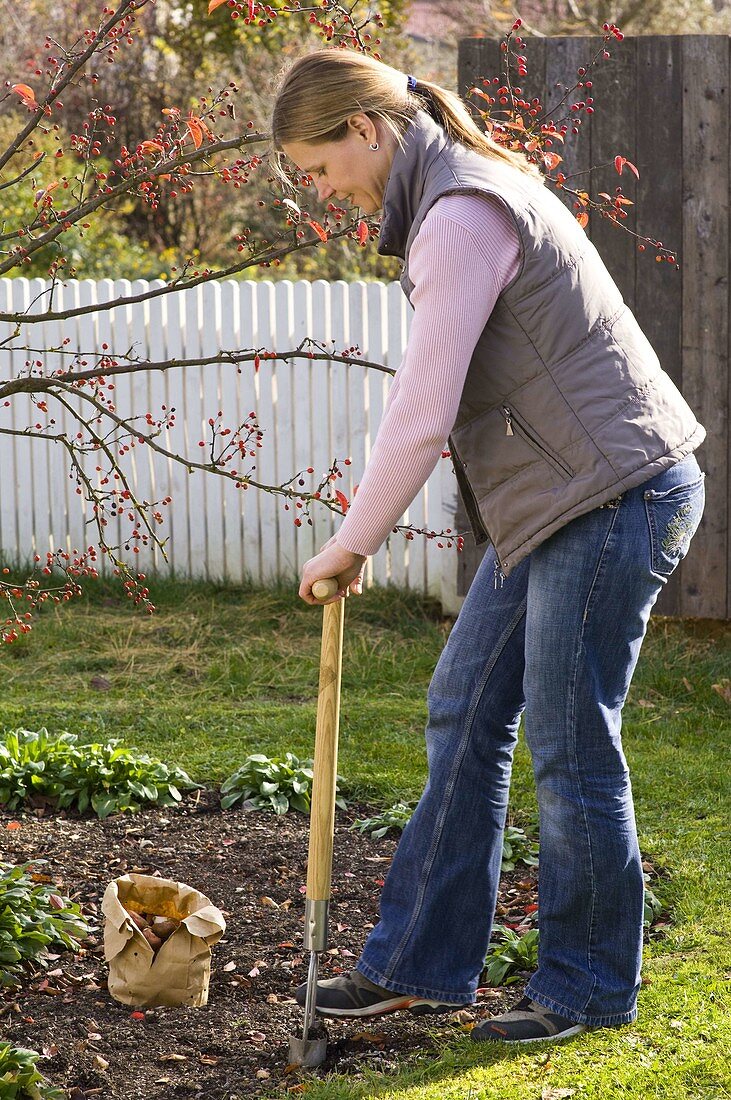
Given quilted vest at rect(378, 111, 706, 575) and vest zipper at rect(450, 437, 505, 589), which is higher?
quilted vest at rect(378, 111, 706, 575)

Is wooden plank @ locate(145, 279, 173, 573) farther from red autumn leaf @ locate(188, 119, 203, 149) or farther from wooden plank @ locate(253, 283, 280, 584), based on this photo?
red autumn leaf @ locate(188, 119, 203, 149)

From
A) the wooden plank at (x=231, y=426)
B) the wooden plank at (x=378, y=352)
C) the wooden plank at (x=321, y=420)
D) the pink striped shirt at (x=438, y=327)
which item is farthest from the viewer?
the wooden plank at (x=231, y=426)

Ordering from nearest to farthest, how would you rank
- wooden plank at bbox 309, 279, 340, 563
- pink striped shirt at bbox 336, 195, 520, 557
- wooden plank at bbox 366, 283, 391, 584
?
pink striped shirt at bbox 336, 195, 520, 557
wooden plank at bbox 366, 283, 391, 584
wooden plank at bbox 309, 279, 340, 563

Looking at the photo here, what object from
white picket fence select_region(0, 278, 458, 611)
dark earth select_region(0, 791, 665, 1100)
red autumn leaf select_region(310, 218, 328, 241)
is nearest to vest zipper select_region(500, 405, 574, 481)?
red autumn leaf select_region(310, 218, 328, 241)

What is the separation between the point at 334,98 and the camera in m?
2.12

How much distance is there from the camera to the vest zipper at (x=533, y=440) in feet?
7.14

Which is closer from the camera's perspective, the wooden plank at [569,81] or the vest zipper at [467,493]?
the vest zipper at [467,493]

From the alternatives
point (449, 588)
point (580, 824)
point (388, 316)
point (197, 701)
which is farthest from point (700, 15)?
point (580, 824)

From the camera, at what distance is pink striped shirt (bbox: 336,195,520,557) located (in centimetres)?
204

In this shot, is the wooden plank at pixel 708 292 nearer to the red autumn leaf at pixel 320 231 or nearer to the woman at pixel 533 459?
the red autumn leaf at pixel 320 231

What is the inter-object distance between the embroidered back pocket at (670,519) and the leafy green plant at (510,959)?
1.02 m

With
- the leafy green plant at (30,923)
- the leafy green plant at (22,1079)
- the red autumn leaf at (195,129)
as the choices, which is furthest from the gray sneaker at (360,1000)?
the red autumn leaf at (195,129)

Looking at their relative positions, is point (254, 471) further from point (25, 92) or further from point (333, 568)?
point (333, 568)

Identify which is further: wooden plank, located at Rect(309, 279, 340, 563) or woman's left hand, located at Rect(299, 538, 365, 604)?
wooden plank, located at Rect(309, 279, 340, 563)
